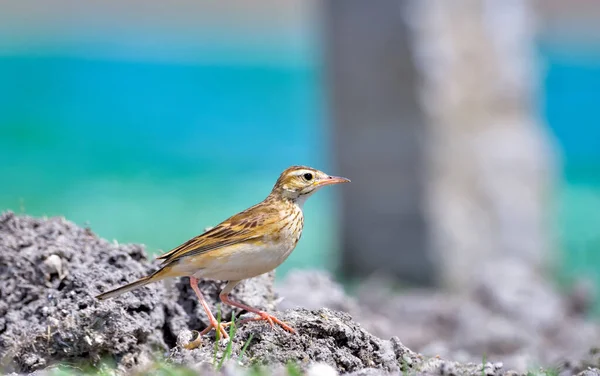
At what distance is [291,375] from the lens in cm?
320

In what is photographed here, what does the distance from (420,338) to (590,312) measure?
324 centimetres

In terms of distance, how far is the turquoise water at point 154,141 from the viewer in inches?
778

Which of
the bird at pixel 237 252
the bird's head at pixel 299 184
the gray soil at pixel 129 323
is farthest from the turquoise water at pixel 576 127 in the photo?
the bird at pixel 237 252

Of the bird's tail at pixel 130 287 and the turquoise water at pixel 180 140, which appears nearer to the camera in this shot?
the bird's tail at pixel 130 287

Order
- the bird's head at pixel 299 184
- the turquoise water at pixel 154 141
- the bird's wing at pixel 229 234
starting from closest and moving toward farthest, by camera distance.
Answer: the bird's wing at pixel 229 234
the bird's head at pixel 299 184
the turquoise water at pixel 154 141

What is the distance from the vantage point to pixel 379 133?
10836 mm

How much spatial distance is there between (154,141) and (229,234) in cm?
2240

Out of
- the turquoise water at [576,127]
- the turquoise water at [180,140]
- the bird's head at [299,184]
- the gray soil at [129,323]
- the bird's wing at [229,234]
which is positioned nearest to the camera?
the gray soil at [129,323]

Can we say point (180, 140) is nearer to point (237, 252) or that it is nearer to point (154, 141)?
point (154, 141)

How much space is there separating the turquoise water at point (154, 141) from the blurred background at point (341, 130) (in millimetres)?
68

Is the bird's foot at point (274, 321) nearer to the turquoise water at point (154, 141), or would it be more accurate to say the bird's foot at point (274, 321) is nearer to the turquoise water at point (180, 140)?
the turquoise water at point (180, 140)

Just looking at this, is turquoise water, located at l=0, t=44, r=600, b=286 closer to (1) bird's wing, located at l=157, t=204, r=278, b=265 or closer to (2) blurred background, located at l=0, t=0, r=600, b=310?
(2) blurred background, located at l=0, t=0, r=600, b=310

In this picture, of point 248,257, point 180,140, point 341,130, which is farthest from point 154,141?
point 248,257

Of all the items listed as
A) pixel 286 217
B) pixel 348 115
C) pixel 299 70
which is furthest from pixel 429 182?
pixel 299 70
